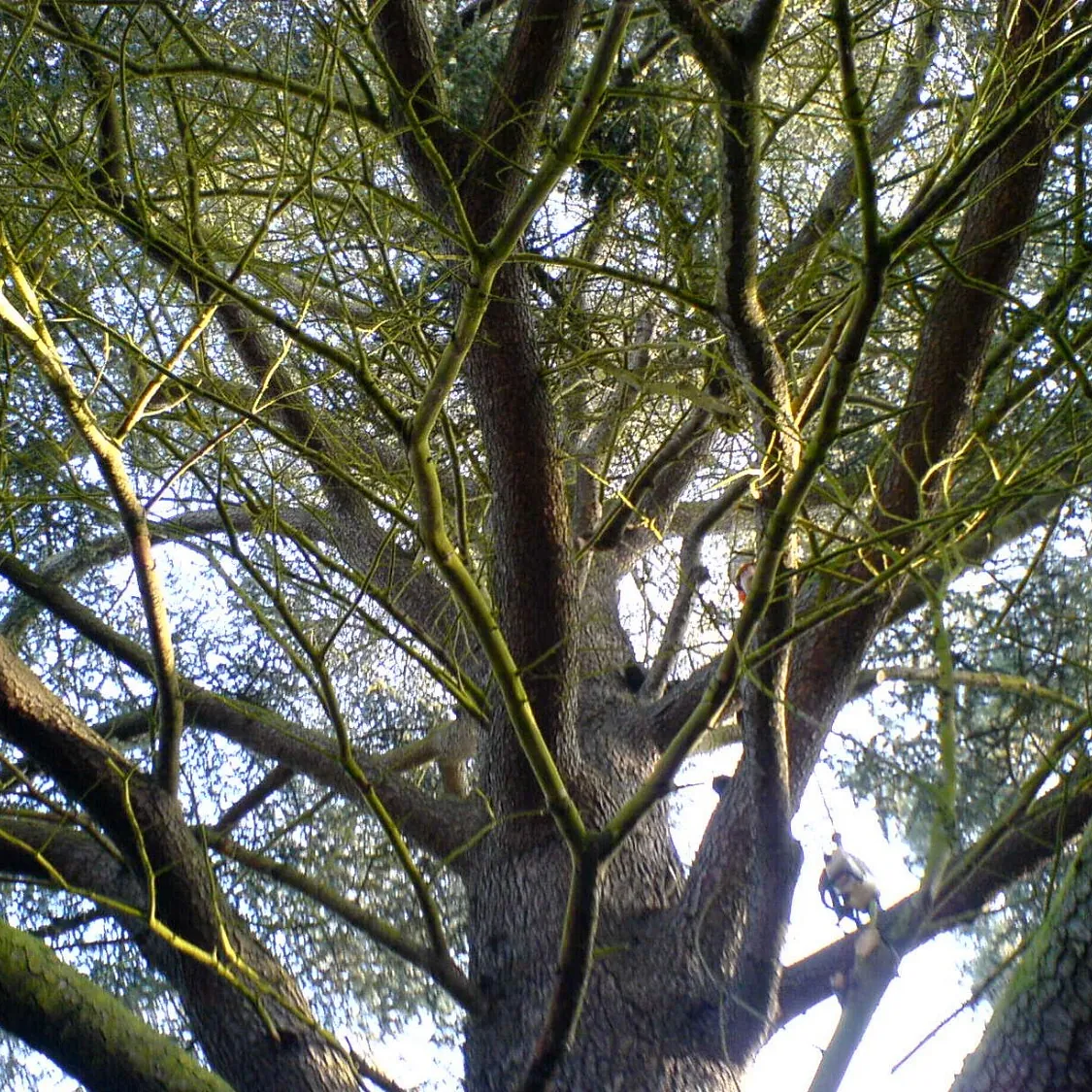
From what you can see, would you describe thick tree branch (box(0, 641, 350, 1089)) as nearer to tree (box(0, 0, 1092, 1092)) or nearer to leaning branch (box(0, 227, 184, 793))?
tree (box(0, 0, 1092, 1092))

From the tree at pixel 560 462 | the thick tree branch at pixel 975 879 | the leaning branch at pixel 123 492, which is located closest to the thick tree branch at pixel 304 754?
the tree at pixel 560 462

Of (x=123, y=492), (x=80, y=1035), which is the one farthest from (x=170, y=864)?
(x=123, y=492)

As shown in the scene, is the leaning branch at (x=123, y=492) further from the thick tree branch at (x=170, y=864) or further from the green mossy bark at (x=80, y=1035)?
the green mossy bark at (x=80, y=1035)

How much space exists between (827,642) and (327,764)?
1502mm

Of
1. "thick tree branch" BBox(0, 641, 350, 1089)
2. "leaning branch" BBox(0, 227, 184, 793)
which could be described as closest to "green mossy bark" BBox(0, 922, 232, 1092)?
"thick tree branch" BBox(0, 641, 350, 1089)

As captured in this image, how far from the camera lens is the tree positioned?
5.74ft

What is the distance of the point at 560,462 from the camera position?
2834 mm

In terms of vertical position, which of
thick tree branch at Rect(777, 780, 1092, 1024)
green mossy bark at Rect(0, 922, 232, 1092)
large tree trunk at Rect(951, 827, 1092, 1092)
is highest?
thick tree branch at Rect(777, 780, 1092, 1024)

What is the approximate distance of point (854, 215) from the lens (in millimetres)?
2646

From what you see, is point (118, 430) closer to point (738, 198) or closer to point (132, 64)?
point (132, 64)

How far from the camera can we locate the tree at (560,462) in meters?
1.75

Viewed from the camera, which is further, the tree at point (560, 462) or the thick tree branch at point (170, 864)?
A: the thick tree branch at point (170, 864)

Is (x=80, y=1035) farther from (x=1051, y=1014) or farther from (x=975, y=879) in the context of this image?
(x=975, y=879)

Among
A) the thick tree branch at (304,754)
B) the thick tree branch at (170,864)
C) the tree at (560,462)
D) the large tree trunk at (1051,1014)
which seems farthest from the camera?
the thick tree branch at (304,754)
